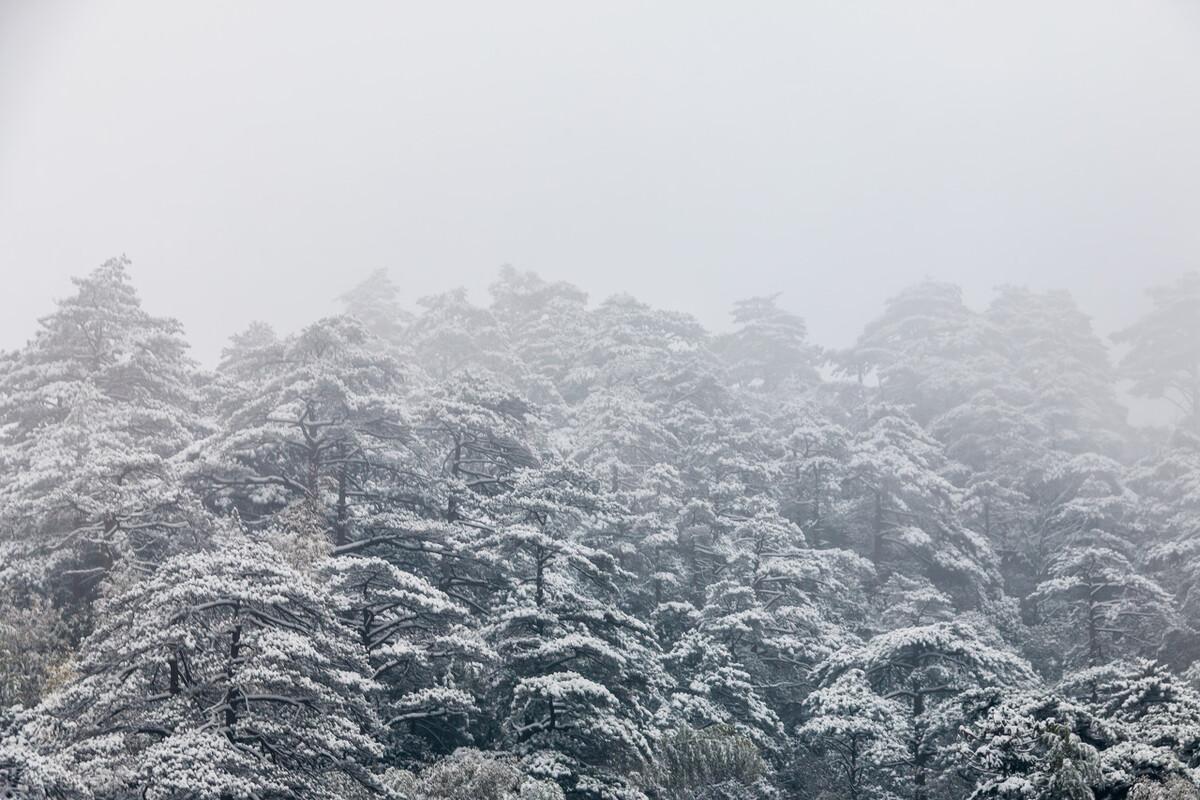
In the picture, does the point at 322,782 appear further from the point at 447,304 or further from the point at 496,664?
the point at 447,304

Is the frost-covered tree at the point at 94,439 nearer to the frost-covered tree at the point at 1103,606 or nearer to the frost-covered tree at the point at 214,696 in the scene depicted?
the frost-covered tree at the point at 214,696

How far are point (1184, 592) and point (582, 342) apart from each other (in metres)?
30.8

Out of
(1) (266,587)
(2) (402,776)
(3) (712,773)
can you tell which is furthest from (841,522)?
(1) (266,587)

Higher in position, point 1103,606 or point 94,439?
point 94,439

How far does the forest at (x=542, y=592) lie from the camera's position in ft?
50.0

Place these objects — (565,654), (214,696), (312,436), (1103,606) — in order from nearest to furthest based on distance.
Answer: (214,696), (565,654), (312,436), (1103,606)

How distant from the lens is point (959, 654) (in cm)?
2308

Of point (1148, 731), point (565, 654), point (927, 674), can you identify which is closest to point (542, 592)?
point (565, 654)

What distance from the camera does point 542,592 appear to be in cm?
2228

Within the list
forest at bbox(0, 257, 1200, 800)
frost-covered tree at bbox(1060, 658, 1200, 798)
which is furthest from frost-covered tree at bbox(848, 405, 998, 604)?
frost-covered tree at bbox(1060, 658, 1200, 798)

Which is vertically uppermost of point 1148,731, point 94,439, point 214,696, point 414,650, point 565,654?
point 94,439

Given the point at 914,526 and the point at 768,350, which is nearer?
the point at 914,526

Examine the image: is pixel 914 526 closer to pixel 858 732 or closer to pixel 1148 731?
pixel 858 732

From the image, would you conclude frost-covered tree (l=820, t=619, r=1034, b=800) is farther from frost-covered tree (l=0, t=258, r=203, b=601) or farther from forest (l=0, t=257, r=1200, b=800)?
frost-covered tree (l=0, t=258, r=203, b=601)
